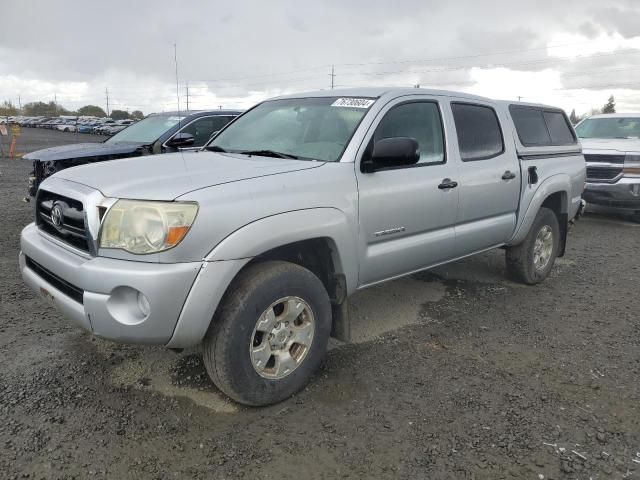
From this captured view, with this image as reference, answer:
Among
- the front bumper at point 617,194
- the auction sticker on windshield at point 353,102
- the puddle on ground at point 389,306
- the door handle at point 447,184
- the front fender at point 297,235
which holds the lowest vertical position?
the puddle on ground at point 389,306

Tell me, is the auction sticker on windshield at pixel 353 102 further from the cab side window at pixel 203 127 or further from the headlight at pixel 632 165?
the headlight at pixel 632 165

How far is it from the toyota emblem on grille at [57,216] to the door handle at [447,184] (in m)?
2.52

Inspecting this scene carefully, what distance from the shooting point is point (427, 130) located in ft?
13.0

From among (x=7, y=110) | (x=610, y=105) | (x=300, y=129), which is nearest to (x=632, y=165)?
(x=300, y=129)

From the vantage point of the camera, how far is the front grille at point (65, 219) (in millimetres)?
2748

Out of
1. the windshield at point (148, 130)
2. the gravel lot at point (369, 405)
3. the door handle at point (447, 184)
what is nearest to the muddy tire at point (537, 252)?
the gravel lot at point (369, 405)

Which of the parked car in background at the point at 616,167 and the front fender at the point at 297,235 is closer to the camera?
the front fender at the point at 297,235

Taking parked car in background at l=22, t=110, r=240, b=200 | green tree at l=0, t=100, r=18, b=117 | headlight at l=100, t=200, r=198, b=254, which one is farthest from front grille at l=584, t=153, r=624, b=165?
green tree at l=0, t=100, r=18, b=117

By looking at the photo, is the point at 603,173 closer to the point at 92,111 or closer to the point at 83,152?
the point at 83,152

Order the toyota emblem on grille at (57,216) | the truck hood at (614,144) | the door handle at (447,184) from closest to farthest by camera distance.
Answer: the toyota emblem on grille at (57,216)
the door handle at (447,184)
the truck hood at (614,144)

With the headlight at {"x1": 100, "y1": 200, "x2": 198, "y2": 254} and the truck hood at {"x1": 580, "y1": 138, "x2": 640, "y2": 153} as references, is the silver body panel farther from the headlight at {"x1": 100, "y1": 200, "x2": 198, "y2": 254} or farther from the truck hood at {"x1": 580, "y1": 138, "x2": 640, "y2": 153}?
the truck hood at {"x1": 580, "y1": 138, "x2": 640, "y2": 153}

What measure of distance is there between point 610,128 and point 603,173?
1.60 m

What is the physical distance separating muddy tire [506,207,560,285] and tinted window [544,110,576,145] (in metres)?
0.85

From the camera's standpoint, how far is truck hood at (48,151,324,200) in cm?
262
